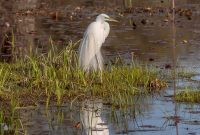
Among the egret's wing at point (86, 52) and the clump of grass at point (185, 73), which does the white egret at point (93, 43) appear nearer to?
the egret's wing at point (86, 52)

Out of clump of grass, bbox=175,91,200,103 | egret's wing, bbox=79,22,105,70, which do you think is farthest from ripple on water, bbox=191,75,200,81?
egret's wing, bbox=79,22,105,70

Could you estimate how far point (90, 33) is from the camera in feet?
35.1

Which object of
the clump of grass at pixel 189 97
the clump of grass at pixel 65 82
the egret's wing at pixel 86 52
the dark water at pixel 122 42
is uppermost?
the egret's wing at pixel 86 52

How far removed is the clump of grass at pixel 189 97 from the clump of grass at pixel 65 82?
644mm

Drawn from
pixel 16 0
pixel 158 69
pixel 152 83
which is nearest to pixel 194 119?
pixel 152 83

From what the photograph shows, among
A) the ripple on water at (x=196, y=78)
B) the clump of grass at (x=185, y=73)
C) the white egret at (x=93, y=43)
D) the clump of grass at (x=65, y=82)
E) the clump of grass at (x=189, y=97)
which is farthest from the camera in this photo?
the clump of grass at (x=185, y=73)

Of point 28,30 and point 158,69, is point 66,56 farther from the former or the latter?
point 28,30

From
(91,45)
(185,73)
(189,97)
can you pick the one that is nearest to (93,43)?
(91,45)

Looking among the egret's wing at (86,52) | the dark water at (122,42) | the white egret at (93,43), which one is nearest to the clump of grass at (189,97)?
the dark water at (122,42)

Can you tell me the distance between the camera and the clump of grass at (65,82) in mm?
9328

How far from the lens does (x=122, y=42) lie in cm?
1514

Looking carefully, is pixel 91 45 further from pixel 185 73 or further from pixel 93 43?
pixel 185 73

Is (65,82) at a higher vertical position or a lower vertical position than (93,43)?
lower

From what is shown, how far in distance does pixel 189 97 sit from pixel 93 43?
211 centimetres
